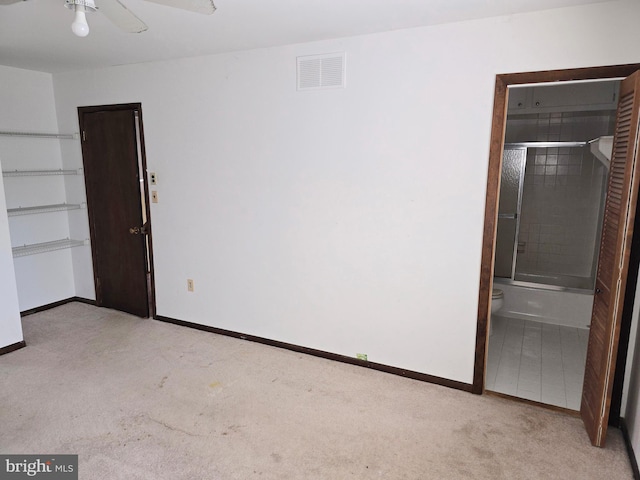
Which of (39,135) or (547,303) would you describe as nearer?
(39,135)

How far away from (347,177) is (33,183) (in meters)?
3.09

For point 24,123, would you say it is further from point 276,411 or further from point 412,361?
point 412,361

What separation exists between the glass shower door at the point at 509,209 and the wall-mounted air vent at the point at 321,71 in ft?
7.80

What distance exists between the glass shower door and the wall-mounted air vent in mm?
2376

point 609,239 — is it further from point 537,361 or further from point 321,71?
point 321,71

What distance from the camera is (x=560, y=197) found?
14.3 ft

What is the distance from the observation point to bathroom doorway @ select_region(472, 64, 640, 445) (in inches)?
76.2

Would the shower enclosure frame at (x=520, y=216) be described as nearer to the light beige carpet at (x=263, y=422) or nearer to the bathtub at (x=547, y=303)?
the bathtub at (x=547, y=303)

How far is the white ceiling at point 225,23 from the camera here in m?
2.13

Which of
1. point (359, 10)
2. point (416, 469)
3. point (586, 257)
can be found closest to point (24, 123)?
point (359, 10)

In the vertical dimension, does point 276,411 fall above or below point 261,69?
below

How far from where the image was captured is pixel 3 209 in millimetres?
3088

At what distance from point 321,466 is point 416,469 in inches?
17.9

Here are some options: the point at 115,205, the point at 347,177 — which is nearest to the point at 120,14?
the point at 347,177
